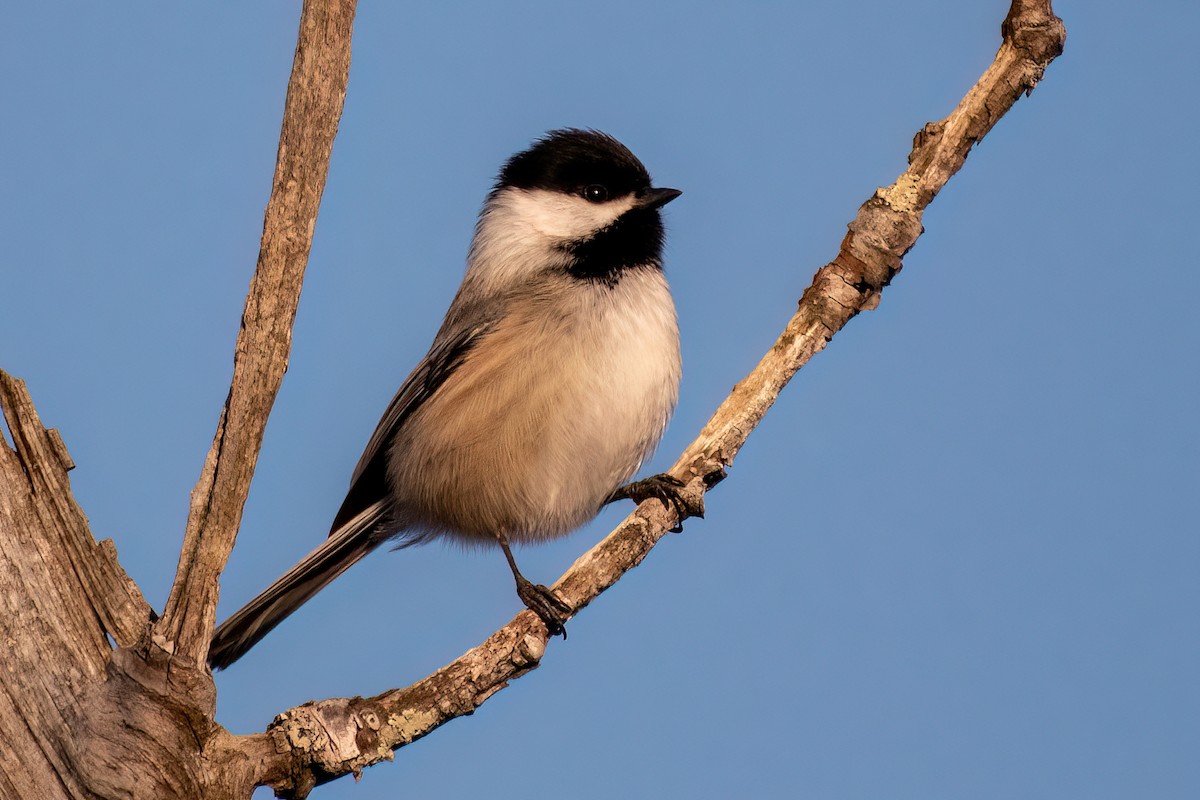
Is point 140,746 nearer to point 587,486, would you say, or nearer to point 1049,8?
point 587,486

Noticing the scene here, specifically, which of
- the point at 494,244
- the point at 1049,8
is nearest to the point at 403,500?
the point at 494,244

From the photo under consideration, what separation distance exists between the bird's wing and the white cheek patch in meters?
0.55

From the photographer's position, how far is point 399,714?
9.84 feet

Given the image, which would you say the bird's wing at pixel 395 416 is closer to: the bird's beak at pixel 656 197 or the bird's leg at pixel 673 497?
the bird's beak at pixel 656 197

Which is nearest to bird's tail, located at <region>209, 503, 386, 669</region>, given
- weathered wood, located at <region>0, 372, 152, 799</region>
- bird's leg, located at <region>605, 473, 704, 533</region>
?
weathered wood, located at <region>0, 372, 152, 799</region>

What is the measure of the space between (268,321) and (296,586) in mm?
1757

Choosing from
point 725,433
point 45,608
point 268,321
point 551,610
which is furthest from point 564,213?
point 45,608

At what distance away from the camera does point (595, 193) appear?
4824mm

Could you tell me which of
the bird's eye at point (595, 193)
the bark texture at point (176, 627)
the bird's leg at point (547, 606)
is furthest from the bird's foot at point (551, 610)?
the bird's eye at point (595, 193)

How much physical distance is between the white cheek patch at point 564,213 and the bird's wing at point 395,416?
0.55m

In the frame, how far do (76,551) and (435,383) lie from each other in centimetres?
203

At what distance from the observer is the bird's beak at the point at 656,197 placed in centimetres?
475

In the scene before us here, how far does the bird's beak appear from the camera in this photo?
4.75m

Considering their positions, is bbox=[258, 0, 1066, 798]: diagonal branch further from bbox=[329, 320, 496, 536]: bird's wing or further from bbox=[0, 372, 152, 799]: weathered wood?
bbox=[329, 320, 496, 536]: bird's wing
